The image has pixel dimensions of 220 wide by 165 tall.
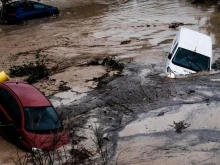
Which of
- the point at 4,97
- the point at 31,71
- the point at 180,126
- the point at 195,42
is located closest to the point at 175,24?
the point at 195,42

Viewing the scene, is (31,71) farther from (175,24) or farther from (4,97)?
(175,24)

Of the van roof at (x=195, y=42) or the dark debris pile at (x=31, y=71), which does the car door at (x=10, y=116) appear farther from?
the van roof at (x=195, y=42)

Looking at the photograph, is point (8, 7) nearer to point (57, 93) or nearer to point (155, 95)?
point (57, 93)

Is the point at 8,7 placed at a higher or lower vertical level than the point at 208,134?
higher

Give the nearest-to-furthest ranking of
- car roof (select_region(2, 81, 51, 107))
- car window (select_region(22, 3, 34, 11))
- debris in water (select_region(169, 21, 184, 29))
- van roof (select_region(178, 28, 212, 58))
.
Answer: car roof (select_region(2, 81, 51, 107)) < van roof (select_region(178, 28, 212, 58)) < debris in water (select_region(169, 21, 184, 29)) < car window (select_region(22, 3, 34, 11))

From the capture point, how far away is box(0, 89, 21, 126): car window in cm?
978

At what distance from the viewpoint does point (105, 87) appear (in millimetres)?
13594

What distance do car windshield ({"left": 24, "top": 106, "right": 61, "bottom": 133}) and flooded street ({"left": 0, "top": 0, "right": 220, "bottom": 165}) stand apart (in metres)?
0.76

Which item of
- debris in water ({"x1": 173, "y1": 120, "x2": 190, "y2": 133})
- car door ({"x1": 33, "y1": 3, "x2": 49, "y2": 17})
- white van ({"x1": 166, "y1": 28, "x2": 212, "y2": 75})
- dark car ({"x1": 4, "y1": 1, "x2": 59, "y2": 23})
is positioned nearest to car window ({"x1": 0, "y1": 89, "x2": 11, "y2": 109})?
debris in water ({"x1": 173, "y1": 120, "x2": 190, "y2": 133})

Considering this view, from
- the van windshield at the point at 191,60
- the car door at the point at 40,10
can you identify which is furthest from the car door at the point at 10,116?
the car door at the point at 40,10

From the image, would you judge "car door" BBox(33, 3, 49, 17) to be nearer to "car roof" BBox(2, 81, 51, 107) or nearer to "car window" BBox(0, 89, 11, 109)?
"car roof" BBox(2, 81, 51, 107)

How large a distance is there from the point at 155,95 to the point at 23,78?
15.9 ft

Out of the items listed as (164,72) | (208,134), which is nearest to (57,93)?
(164,72)

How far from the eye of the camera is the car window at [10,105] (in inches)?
385
